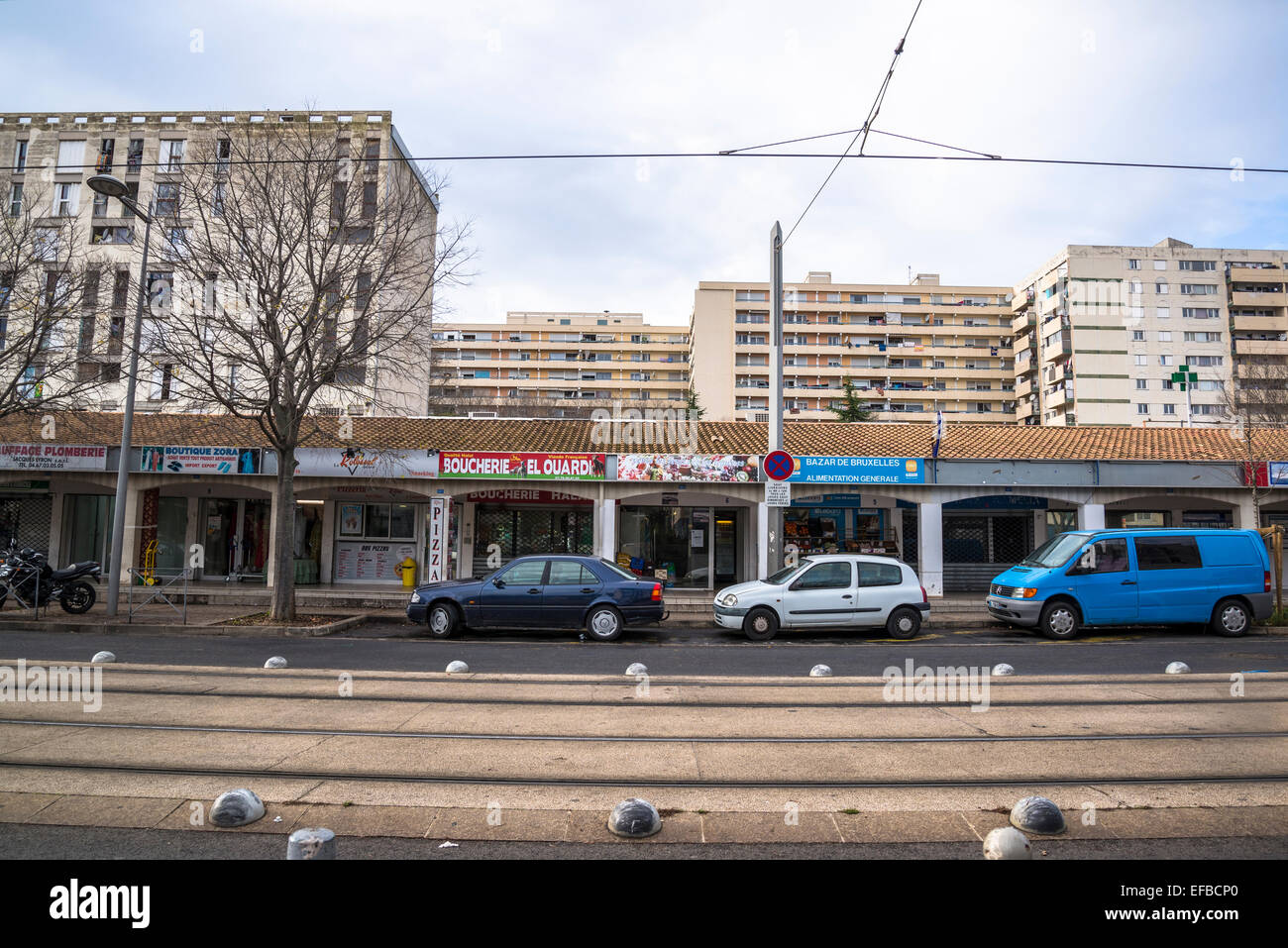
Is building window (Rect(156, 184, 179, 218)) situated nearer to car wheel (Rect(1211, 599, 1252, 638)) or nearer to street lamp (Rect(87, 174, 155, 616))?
street lamp (Rect(87, 174, 155, 616))

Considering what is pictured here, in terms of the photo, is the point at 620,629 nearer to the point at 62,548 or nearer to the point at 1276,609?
the point at 1276,609

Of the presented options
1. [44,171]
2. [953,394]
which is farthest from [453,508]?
[953,394]

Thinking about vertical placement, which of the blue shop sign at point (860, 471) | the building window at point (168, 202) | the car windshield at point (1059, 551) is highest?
the building window at point (168, 202)

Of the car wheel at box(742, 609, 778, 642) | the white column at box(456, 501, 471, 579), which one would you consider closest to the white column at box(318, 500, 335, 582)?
the white column at box(456, 501, 471, 579)

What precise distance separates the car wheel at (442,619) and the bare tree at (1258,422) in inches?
730

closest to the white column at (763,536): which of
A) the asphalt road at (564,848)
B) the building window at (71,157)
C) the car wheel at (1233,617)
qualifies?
the car wheel at (1233,617)

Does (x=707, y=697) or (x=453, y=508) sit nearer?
(x=707, y=697)

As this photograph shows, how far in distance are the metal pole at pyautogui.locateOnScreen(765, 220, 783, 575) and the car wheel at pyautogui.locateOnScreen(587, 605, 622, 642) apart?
341 centimetres

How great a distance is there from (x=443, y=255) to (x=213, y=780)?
43.1 ft

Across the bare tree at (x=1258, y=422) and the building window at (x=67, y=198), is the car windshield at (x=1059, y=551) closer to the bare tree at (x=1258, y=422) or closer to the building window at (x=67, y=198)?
the bare tree at (x=1258, y=422)

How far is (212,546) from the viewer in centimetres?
2203

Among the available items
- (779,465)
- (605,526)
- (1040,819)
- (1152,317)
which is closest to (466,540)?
(605,526)

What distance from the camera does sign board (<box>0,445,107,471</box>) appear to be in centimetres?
1950

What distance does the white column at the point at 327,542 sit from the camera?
21.3 metres
